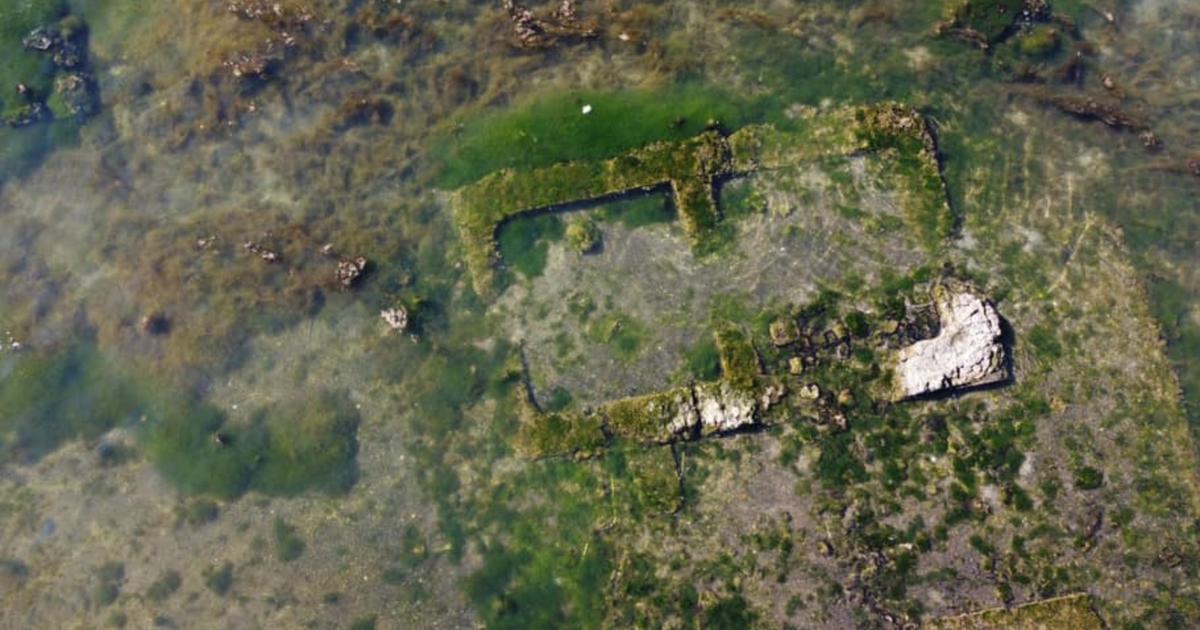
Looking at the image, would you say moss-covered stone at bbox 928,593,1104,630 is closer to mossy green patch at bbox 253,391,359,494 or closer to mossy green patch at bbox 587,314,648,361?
mossy green patch at bbox 587,314,648,361

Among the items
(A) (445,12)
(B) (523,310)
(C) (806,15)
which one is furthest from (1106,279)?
(A) (445,12)

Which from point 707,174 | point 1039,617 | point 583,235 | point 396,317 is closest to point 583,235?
point 583,235

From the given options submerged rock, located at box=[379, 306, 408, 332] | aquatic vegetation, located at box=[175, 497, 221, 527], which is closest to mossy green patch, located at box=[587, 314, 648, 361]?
submerged rock, located at box=[379, 306, 408, 332]

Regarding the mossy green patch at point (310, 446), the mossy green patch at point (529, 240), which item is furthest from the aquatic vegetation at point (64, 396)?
the mossy green patch at point (529, 240)

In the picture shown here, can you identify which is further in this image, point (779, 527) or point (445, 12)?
point (445, 12)

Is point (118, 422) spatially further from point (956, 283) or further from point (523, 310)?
point (956, 283)

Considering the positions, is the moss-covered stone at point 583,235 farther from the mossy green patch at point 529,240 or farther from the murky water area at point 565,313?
the mossy green patch at point 529,240
